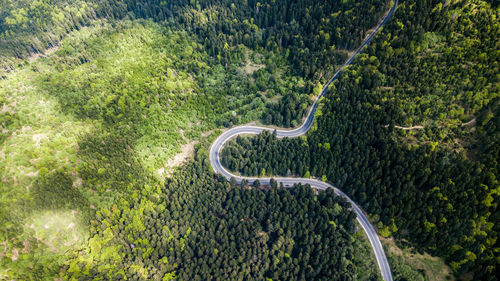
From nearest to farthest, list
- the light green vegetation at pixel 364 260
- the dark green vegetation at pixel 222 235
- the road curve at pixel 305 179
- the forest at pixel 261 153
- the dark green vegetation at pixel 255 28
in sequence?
the light green vegetation at pixel 364 260, the forest at pixel 261 153, the dark green vegetation at pixel 222 235, the road curve at pixel 305 179, the dark green vegetation at pixel 255 28

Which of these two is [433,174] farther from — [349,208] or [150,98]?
[150,98]

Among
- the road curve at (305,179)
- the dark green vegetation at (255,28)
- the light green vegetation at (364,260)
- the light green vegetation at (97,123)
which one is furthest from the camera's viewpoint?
the dark green vegetation at (255,28)

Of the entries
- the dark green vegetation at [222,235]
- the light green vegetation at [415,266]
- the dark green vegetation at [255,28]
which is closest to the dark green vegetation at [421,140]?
the light green vegetation at [415,266]

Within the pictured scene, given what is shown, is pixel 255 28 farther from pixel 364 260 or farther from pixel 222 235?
pixel 364 260

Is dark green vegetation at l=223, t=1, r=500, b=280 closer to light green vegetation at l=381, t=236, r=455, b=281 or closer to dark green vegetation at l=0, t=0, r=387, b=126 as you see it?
light green vegetation at l=381, t=236, r=455, b=281

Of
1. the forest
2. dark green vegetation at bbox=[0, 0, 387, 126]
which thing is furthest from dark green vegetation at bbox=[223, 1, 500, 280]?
dark green vegetation at bbox=[0, 0, 387, 126]

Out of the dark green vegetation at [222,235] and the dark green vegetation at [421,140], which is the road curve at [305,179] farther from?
the dark green vegetation at [222,235]

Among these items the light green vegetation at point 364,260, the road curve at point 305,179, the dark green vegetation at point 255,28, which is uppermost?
the dark green vegetation at point 255,28

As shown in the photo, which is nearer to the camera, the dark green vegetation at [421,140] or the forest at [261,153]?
the dark green vegetation at [421,140]
